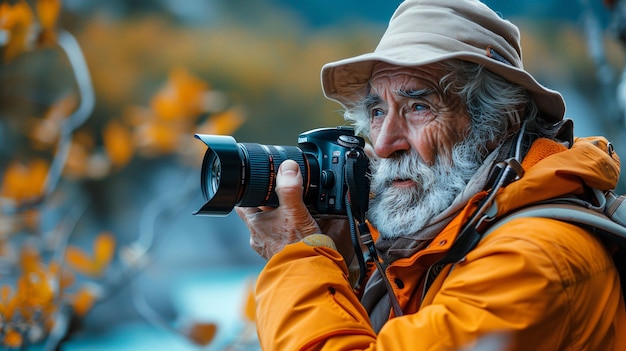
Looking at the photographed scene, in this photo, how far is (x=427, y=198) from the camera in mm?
1289

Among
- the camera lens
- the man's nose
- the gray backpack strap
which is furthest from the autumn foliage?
the gray backpack strap

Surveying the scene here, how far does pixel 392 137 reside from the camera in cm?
133

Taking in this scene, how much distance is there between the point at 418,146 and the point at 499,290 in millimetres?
389

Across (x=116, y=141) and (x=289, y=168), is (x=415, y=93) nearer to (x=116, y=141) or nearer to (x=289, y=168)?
(x=289, y=168)

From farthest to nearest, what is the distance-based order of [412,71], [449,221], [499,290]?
[412,71]
[449,221]
[499,290]

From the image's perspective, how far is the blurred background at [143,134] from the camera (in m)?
2.15

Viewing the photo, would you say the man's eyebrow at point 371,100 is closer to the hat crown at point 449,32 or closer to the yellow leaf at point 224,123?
the hat crown at point 449,32

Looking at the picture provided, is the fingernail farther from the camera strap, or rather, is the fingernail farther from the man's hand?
the camera strap

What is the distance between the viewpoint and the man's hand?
129 cm

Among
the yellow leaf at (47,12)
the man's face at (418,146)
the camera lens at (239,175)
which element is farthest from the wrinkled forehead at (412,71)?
the yellow leaf at (47,12)

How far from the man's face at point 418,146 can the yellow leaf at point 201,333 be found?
1.09 m

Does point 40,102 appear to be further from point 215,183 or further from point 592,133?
point 592,133

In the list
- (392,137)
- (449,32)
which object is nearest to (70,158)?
(392,137)

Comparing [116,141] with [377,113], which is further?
[116,141]
